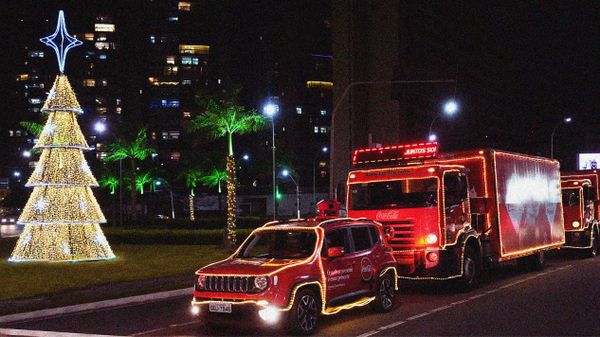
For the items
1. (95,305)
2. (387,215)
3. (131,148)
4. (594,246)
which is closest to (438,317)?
(387,215)

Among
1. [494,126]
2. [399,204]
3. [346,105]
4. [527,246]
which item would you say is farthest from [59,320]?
[494,126]

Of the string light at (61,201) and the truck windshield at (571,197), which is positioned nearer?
the truck windshield at (571,197)

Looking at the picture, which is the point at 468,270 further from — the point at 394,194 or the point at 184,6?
the point at 184,6

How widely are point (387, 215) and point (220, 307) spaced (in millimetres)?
6271

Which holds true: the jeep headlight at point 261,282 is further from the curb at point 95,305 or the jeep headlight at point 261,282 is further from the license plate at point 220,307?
the curb at point 95,305

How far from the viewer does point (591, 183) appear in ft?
91.6

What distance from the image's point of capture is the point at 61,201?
1037 inches

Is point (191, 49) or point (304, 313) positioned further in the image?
point (191, 49)

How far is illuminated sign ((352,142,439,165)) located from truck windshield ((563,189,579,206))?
12104mm

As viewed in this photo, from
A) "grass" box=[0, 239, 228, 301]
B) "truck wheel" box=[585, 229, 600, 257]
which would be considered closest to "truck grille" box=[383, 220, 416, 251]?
"grass" box=[0, 239, 228, 301]

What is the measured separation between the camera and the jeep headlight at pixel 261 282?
10.2 meters

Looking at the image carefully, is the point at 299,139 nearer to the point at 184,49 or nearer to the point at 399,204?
the point at 184,49

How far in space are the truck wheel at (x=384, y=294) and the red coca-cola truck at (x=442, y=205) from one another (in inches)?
81.7

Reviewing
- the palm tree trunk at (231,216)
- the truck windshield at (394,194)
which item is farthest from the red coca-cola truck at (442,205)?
the palm tree trunk at (231,216)
